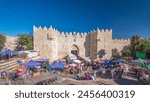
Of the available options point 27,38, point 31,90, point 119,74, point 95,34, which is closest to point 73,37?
point 95,34

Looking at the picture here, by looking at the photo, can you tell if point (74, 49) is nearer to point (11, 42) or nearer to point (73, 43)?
point (73, 43)

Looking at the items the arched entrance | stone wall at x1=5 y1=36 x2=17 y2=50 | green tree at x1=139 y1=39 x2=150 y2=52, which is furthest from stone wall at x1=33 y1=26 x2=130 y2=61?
stone wall at x1=5 y1=36 x2=17 y2=50

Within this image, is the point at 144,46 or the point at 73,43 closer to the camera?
the point at 144,46

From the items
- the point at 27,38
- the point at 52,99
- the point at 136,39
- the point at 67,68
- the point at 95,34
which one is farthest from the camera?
Result: the point at 27,38

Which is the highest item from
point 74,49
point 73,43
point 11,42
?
point 11,42

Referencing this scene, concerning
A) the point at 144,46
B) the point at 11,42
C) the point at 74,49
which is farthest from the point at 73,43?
the point at 11,42

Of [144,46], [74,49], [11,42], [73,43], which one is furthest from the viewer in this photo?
[11,42]

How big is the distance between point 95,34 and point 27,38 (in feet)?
41.2

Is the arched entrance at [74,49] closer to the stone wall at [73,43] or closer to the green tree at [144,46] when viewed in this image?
the stone wall at [73,43]

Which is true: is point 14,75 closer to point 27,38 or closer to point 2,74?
point 2,74

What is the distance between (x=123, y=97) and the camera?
4898 mm

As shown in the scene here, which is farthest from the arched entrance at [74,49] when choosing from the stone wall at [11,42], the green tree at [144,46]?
the stone wall at [11,42]

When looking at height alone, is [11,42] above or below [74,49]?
above

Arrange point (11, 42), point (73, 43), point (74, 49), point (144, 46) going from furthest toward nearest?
point (11, 42), point (74, 49), point (73, 43), point (144, 46)
